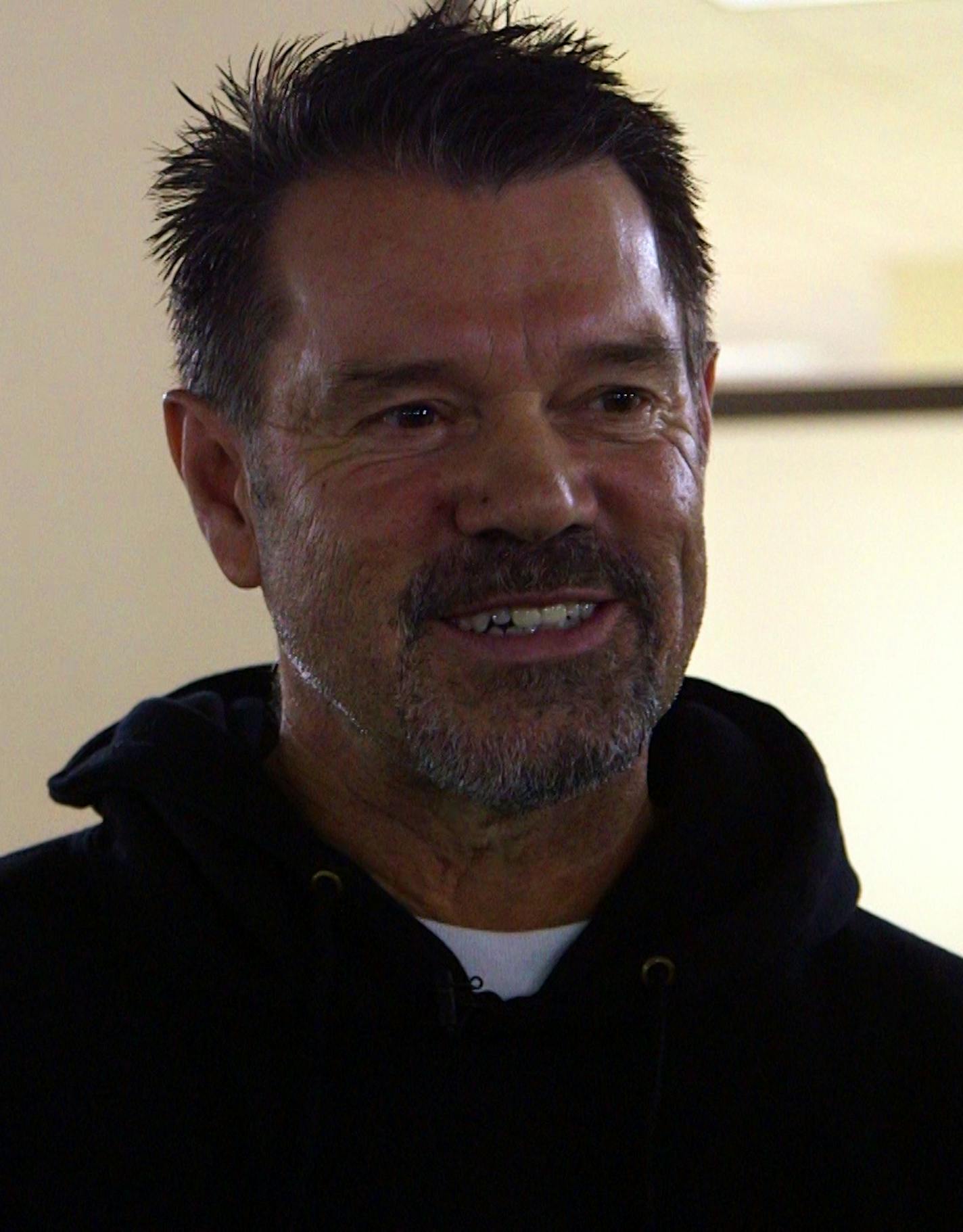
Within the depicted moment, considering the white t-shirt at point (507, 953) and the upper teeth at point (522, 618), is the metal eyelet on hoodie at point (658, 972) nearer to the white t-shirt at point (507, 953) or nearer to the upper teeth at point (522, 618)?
the white t-shirt at point (507, 953)

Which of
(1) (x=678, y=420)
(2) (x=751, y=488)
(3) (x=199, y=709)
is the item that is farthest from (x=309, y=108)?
(2) (x=751, y=488)

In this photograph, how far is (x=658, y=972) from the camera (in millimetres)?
1277

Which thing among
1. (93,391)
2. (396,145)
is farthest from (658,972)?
(93,391)

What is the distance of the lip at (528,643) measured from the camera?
4.14 ft

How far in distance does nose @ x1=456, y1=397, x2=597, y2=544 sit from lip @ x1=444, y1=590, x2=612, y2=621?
0.14 feet

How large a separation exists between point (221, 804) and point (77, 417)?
1.00 meters

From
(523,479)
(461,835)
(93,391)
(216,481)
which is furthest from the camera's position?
(93,391)

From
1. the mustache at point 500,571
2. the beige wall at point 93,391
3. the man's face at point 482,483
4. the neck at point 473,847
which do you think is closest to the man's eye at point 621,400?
the man's face at point 482,483

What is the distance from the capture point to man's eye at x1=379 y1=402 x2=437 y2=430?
1.30m

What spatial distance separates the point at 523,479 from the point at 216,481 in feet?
1.15

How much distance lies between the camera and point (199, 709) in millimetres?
1464

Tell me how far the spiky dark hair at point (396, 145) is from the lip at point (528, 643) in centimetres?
27

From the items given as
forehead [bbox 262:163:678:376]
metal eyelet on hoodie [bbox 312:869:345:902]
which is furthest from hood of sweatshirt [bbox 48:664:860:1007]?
forehead [bbox 262:163:678:376]

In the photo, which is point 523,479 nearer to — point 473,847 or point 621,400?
point 621,400
